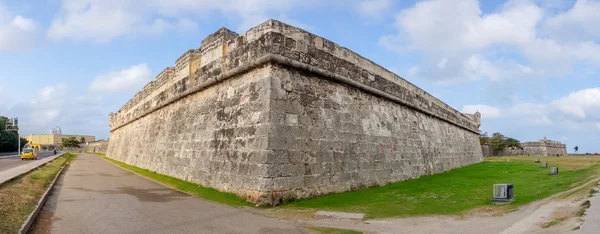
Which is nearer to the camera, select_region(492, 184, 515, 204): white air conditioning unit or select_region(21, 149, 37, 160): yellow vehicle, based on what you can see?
select_region(492, 184, 515, 204): white air conditioning unit

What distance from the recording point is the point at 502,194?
7.38 metres

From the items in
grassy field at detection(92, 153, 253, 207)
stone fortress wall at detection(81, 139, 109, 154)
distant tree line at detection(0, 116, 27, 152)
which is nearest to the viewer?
grassy field at detection(92, 153, 253, 207)

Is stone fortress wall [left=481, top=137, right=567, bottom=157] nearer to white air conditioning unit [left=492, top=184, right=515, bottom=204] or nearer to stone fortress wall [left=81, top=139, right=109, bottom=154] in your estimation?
white air conditioning unit [left=492, top=184, right=515, bottom=204]

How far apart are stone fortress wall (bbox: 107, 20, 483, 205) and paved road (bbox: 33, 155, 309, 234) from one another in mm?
1066

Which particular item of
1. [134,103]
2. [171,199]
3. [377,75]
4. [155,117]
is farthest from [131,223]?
[134,103]

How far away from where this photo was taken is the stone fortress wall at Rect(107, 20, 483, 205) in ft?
27.1

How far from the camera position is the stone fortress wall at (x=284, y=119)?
8.25 m

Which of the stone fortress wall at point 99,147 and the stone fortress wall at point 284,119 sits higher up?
the stone fortress wall at point 284,119

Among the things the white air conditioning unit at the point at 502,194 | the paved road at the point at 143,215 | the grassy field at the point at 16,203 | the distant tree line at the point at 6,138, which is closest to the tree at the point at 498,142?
the white air conditioning unit at the point at 502,194

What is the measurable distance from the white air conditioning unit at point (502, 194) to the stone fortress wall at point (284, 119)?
132 inches

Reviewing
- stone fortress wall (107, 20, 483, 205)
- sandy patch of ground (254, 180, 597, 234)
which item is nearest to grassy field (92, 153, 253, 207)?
stone fortress wall (107, 20, 483, 205)

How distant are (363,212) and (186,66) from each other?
29.0 ft

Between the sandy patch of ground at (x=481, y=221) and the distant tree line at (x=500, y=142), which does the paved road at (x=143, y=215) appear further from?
the distant tree line at (x=500, y=142)

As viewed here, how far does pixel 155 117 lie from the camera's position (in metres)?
17.4
